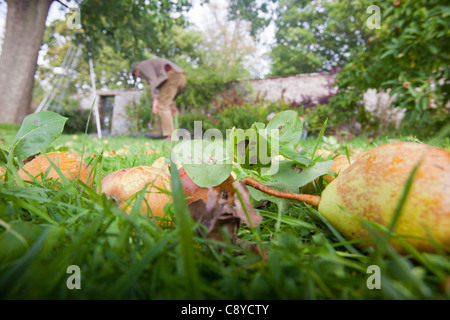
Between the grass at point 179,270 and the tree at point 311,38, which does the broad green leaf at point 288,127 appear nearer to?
the grass at point 179,270

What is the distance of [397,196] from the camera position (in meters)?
0.46

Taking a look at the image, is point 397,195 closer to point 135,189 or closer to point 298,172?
point 298,172

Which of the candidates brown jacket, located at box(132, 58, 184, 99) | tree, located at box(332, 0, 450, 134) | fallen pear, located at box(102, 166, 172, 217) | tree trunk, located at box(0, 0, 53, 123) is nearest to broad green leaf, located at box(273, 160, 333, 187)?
fallen pear, located at box(102, 166, 172, 217)

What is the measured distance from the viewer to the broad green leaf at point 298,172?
70cm

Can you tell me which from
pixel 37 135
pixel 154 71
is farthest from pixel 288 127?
pixel 154 71

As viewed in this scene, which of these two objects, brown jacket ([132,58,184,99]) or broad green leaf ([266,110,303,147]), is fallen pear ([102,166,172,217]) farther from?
brown jacket ([132,58,184,99])

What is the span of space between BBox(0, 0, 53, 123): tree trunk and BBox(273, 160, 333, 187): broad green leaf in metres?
7.97

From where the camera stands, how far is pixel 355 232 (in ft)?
1.66

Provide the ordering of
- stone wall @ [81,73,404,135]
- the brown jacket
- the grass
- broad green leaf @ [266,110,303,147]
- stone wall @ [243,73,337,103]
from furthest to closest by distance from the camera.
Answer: stone wall @ [243,73,337,103]
stone wall @ [81,73,404,135]
the brown jacket
broad green leaf @ [266,110,303,147]
the grass

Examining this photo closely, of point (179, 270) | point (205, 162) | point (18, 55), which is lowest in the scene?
point (179, 270)

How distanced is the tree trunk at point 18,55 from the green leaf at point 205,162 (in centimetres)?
779

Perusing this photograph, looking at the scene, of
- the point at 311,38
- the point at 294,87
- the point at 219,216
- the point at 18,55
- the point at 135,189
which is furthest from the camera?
the point at 311,38

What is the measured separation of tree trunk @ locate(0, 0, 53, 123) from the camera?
6.51 m
